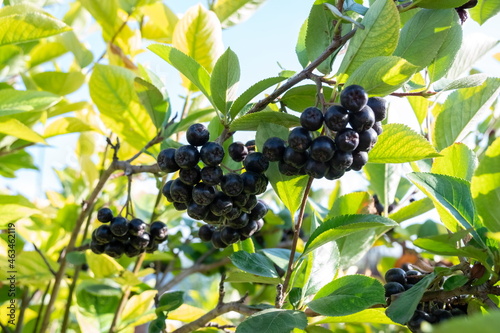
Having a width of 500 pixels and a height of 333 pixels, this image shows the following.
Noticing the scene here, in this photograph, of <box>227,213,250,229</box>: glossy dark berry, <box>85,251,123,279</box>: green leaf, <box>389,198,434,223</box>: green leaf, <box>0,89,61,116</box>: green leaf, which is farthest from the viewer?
<box>85,251,123,279</box>: green leaf

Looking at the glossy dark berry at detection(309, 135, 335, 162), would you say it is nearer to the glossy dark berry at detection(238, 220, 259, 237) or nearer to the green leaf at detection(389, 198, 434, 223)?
the glossy dark berry at detection(238, 220, 259, 237)

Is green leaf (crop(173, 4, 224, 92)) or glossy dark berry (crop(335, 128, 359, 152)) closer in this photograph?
glossy dark berry (crop(335, 128, 359, 152))

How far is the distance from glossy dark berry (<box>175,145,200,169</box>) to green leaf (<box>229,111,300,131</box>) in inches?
4.3

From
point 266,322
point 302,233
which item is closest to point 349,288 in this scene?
point 266,322

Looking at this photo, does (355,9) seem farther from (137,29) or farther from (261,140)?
(137,29)

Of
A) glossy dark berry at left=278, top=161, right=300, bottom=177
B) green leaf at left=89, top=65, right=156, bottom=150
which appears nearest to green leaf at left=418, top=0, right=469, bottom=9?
glossy dark berry at left=278, top=161, right=300, bottom=177

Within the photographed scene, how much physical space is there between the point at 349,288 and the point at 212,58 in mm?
958

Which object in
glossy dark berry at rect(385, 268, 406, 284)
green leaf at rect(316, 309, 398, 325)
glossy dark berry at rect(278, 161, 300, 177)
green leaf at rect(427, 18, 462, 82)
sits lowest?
green leaf at rect(316, 309, 398, 325)

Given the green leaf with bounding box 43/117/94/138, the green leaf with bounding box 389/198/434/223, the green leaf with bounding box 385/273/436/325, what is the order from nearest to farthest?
the green leaf with bounding box 385/273/436/325
the green leaf with bounding box 389/198/434/223
the green leaf with bounding box 43/117/94/138

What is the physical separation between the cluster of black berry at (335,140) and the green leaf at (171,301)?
2.23 feet

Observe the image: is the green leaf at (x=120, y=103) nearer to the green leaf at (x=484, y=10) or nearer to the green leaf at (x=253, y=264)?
the green leaf at (x=253, y=264)

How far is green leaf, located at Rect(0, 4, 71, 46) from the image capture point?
1.37 meters

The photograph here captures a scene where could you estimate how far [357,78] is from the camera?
0.99 m

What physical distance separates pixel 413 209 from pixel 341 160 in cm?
72
